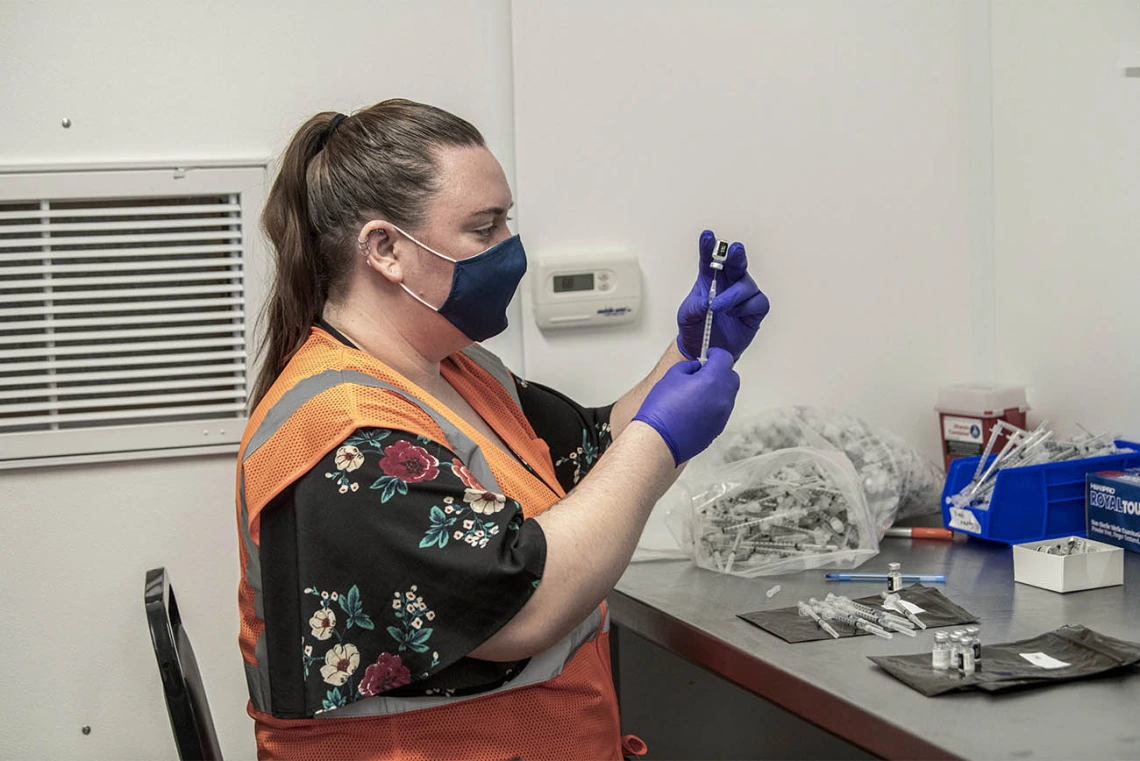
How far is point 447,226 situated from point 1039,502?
3.65ft

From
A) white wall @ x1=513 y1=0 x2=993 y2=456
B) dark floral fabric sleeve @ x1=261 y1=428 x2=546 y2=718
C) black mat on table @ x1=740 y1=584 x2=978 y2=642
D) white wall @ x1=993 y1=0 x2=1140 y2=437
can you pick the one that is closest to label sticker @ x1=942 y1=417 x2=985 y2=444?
white wall @ x1=513 y1=0 x2=993 y2=456

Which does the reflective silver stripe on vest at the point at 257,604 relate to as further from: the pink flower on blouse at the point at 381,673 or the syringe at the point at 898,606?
the syringe at the point at 898,606

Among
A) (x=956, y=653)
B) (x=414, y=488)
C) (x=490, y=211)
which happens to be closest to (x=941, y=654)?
(x=956, y=653)

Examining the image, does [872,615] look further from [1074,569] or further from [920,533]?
[920,533]

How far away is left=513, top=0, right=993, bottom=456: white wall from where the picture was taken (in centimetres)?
197

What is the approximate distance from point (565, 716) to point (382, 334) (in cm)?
53

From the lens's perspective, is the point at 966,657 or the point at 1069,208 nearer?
the point at 966,657

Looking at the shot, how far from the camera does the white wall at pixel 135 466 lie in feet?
5.76

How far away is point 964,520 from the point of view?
1889mm

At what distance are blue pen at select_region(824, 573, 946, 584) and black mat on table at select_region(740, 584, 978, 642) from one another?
0.28 feet

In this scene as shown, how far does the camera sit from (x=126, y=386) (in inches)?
71.3

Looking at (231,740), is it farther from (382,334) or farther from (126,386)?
(382,334)

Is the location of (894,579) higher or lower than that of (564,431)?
lower

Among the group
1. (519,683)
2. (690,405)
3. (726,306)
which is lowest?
(519,683)
